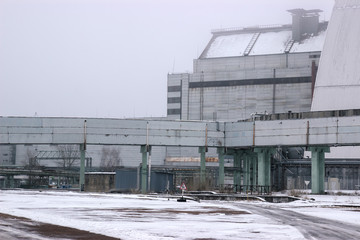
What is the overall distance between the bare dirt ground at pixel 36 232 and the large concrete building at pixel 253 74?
113m

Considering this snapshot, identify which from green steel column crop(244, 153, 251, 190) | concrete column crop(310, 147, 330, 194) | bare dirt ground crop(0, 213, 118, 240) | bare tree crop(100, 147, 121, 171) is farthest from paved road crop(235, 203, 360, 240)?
bare tree crop(100, 147, 121, 171)

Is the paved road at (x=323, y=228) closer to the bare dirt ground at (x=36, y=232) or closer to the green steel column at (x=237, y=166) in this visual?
the bare dirt ground at (x=36, y=232)

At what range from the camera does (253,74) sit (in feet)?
463

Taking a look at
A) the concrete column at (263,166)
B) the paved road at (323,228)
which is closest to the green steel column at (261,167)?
the concrete column at (263,166)

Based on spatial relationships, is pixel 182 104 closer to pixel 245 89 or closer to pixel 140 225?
pixel 245 89

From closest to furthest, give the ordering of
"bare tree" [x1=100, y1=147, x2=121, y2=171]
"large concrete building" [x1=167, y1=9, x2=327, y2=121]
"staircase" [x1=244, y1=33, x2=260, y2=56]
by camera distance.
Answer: "large concrete building" [x1=167, y1=9, x2=327, y2=121], "staircase" [x1=244, y1=33, x2=260, y2=56], "bare tree" [x1=100, y1=147, x2=121, y2=171]

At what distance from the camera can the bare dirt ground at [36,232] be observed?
20422 mm

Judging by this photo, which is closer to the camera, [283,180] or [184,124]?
[184,124]

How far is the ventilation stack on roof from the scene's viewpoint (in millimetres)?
143375

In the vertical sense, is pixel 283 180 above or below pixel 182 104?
below

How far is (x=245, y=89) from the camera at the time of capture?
14175 centimetres

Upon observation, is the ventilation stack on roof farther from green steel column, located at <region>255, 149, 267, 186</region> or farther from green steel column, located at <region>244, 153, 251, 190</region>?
green steel column, located at <region>255, 149, 267, 186</region>

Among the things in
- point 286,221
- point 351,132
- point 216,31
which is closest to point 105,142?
point 351,132

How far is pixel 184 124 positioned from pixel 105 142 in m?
9.30
